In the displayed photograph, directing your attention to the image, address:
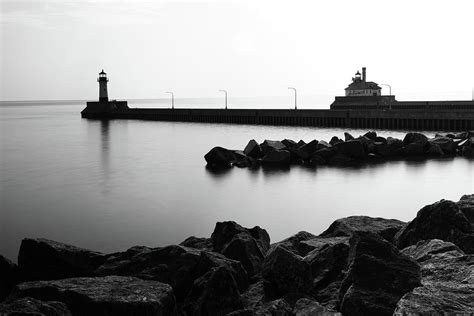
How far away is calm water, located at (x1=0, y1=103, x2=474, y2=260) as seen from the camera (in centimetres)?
1694

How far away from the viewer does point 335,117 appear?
63.4 m

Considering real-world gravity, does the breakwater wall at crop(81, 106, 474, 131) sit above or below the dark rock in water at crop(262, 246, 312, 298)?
above

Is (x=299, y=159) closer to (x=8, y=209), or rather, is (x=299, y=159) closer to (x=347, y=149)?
(x=347, y=149)

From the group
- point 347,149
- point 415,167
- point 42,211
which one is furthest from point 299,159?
point 42,211

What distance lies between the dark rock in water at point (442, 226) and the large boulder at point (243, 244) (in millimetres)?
2501

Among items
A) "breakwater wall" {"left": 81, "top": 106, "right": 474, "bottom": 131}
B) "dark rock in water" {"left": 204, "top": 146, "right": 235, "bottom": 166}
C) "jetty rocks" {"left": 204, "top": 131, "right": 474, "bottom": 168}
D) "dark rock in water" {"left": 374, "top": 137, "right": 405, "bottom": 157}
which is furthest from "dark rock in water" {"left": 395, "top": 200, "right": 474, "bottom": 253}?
"breakwater wall" {"left": 81, "top": 106, "right": 474, "bottom": 131}

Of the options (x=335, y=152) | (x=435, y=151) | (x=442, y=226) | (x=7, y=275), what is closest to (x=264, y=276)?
(x=442, y=226)

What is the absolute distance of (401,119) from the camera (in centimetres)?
5659

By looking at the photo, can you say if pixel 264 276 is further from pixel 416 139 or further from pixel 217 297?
pixel 416 139

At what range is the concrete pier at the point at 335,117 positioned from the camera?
5244cm

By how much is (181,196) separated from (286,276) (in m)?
15.7

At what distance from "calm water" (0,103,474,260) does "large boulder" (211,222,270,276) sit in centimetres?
452

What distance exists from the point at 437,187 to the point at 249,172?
9.58 m

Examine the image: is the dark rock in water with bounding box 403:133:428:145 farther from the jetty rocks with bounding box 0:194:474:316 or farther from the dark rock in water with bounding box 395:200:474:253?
the dark rock in water with bounding box 395:200:474:253
